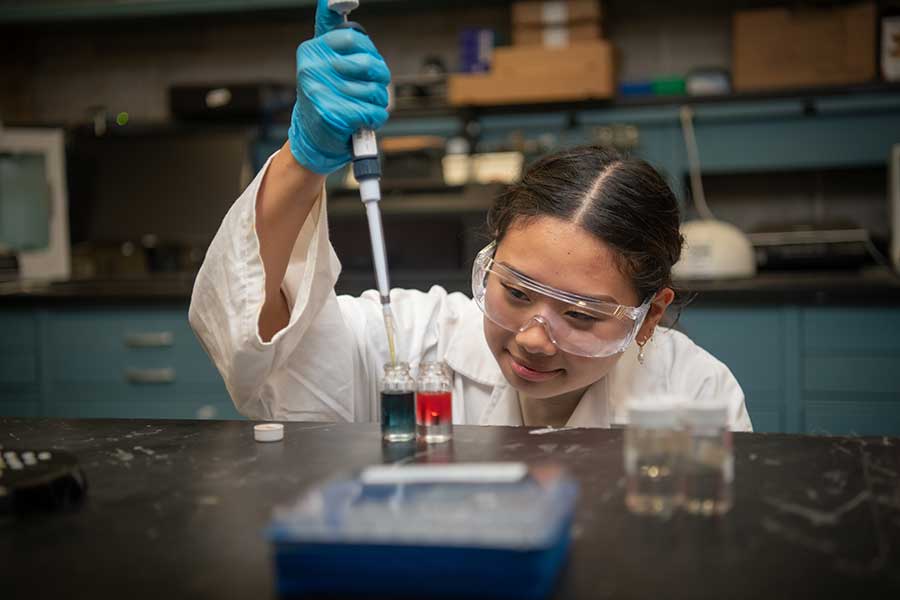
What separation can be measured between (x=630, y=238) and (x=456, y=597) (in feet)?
3.10

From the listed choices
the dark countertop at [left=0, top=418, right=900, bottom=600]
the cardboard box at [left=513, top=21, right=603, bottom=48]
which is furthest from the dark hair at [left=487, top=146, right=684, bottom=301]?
the cardboard box at [left=513, top=21, right=603, bottom=48]

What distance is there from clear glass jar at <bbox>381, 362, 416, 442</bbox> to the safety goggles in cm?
32

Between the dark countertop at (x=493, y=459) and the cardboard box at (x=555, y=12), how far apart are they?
3076mm

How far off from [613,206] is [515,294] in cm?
22

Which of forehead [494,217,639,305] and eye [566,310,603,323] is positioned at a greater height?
forehead [494,217,639,305]

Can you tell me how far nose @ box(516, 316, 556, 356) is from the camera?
1.31 meters

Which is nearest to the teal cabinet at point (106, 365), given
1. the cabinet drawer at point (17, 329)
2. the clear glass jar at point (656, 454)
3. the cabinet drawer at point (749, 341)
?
the cabinet drawer at point (17, 329)

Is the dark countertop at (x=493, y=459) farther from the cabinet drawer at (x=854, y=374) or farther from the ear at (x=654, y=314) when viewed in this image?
the cabinet drawer at (x=854, y=374)

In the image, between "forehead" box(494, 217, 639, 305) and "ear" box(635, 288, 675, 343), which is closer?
"forehead" box(494, 217, 639, 305)

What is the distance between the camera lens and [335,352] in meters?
1.52

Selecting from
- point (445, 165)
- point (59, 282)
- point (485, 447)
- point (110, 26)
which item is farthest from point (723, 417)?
point (110, 26)

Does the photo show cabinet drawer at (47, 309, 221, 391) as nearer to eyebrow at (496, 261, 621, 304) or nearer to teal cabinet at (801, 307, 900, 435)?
teal cabinet at (801, 307, 900, 435)

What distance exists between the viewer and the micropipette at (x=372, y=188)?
122cm

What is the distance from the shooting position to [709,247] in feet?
11.0
